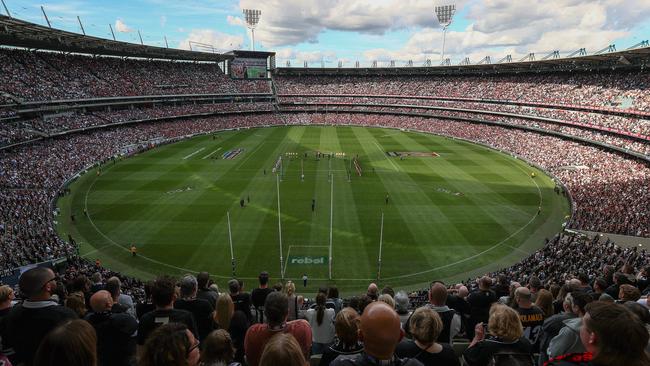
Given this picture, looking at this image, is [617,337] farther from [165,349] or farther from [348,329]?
[165,349]

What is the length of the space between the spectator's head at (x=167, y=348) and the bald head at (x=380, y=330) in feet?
5.80

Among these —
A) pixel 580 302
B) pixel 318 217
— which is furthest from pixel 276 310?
pixel 318 217

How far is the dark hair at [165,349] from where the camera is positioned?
3645 mm

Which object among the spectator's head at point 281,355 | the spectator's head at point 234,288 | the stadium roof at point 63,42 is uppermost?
the stadium roof at point 63,42

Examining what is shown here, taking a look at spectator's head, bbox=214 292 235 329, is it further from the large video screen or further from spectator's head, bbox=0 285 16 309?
the large video screen

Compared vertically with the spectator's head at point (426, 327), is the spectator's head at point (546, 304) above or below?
below

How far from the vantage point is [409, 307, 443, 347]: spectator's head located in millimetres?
4594

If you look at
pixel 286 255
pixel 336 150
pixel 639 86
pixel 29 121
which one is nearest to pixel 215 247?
pixel 286 255

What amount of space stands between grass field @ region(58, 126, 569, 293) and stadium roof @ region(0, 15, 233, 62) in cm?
2018

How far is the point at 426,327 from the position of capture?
464 centimetres

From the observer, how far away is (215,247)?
99.2 ft

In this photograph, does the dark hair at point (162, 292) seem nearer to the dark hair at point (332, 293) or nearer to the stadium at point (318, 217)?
the stadium at point (318, 217)

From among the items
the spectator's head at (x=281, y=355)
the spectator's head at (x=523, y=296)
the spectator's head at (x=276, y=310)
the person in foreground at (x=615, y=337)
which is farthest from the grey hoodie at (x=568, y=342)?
the spectator's head at (x=281, y=355)

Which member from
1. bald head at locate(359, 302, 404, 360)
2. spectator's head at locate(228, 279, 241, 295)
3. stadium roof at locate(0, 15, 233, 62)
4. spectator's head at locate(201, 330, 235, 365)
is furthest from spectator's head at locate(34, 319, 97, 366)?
stadium roof at locate(0, 15, 233, 62)
